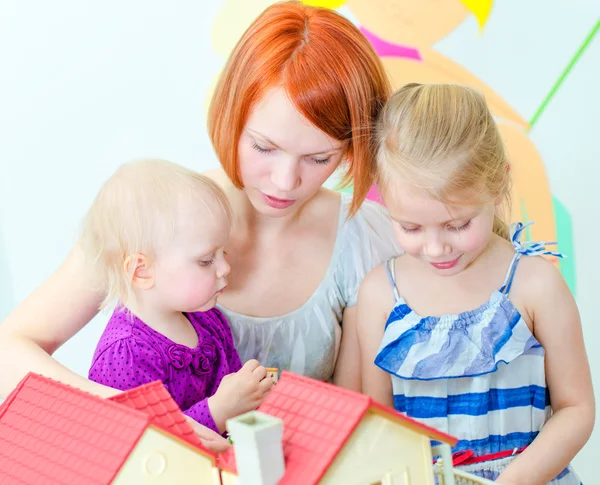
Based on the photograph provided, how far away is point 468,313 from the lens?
1.21m

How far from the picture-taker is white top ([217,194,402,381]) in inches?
56.7

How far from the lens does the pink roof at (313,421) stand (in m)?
0.70

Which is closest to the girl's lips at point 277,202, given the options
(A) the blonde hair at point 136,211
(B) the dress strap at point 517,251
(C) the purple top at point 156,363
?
(A) the blonde hair at point 136,211

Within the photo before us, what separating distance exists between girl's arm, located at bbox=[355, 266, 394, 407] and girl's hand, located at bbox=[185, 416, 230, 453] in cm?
36

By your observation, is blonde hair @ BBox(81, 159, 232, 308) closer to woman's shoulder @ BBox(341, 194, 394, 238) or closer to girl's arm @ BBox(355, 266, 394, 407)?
girl's arm @ BBox(355, 266, 394, 407)

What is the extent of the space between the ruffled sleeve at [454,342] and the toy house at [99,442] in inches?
20.1

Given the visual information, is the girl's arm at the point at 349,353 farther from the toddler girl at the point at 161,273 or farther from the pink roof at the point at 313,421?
the pink roof at the point at 313,421

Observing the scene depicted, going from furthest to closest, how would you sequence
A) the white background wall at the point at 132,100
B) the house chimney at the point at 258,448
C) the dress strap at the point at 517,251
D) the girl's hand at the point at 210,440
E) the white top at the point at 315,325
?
the white background wall at the point at 132,100, the white top at the point at 315,325, the dress strap at the point at 517,251, the girl's hand at the point at 210,440, the house chimney at the point at 258,448

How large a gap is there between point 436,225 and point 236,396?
1.16 ft

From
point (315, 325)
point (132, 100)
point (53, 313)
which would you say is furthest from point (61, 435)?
point (132, 100)

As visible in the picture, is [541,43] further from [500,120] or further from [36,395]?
[36,395]

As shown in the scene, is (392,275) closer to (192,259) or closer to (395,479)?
(192,259)

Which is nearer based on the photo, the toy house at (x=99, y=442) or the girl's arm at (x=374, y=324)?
the toy house at (x=99, y=442)

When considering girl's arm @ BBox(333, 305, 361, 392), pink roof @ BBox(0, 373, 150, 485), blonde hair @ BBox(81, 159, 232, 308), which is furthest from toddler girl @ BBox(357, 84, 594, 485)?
pink roof @ BBox(0, 373, 150, 485)
